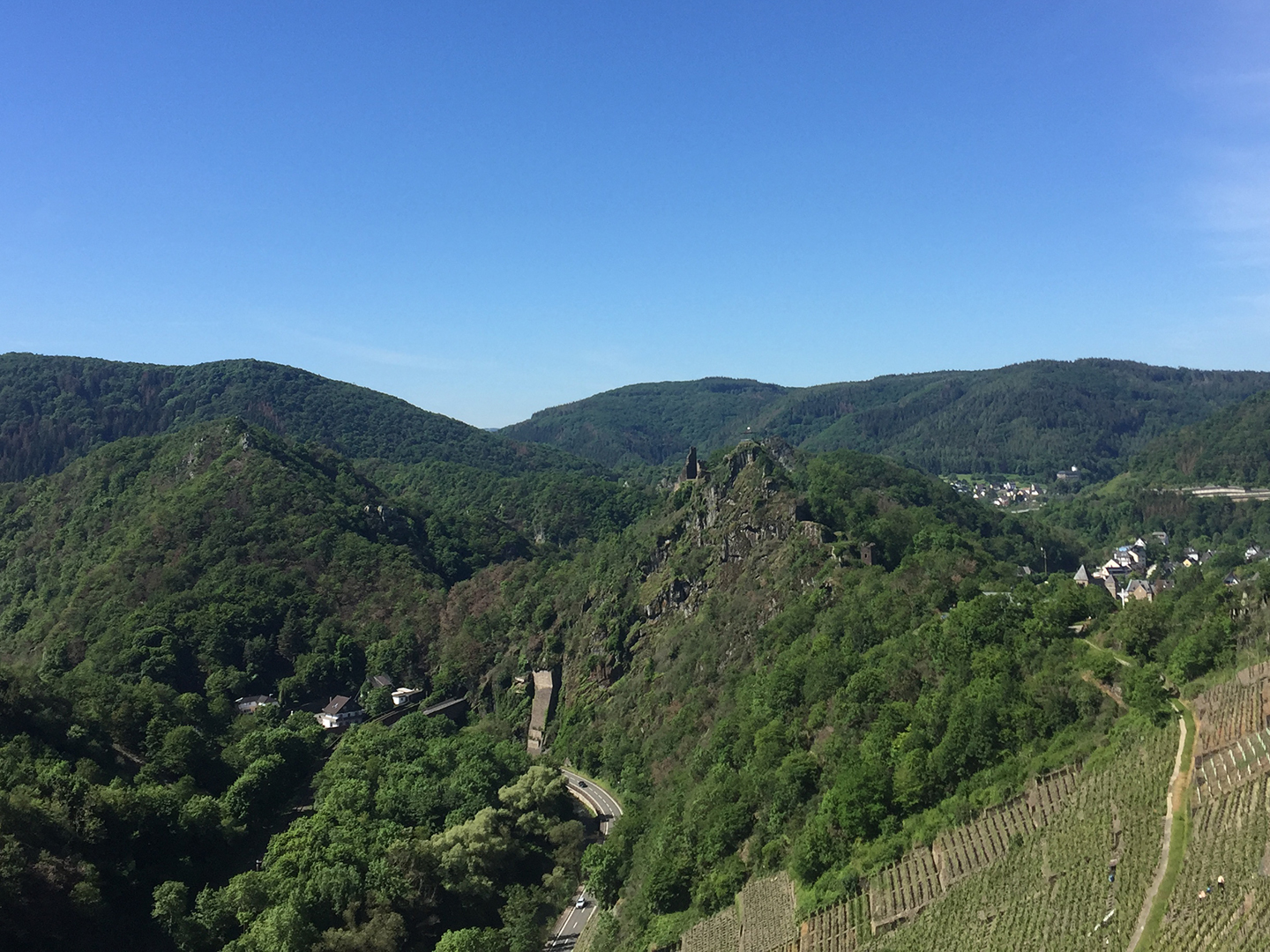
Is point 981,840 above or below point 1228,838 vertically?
below

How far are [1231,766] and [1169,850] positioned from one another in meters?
4.37

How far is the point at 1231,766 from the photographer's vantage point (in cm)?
3259

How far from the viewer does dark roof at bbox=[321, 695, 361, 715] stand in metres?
85.3

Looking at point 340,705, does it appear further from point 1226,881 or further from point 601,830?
point 1226,881

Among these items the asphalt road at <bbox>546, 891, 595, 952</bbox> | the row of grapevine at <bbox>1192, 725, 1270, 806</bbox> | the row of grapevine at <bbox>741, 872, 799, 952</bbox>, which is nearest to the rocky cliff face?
the asphalt road at <bbox>546, 891, 595, 952</bbox>

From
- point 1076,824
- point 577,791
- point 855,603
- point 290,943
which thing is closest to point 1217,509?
point 855,603

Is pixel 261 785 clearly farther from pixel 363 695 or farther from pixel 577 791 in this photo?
pixel 363 695

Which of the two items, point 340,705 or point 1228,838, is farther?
point 340,705

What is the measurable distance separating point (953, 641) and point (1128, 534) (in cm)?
11733

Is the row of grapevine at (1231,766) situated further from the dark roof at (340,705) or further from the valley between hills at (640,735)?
the dark roof at (340,705)

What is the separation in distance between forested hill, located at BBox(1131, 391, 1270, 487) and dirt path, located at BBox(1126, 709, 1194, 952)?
165m

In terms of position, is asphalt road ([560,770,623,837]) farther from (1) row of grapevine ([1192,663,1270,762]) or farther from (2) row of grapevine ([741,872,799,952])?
(1) row of grapevine ([1192,663,1270,762])

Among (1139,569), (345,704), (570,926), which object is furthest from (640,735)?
(1139,569)

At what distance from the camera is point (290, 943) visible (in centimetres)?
4197
